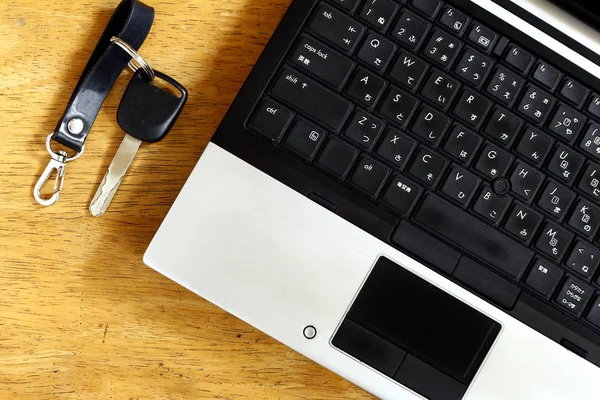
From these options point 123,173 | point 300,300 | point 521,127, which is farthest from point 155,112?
point 521,127

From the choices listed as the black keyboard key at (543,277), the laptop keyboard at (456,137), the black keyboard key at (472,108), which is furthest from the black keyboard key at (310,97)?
the black keyboard key at (543,277)

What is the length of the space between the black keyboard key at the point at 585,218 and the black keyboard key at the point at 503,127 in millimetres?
83

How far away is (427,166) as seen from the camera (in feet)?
1.53

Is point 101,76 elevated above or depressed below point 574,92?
below

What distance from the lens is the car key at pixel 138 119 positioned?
1.60 feet

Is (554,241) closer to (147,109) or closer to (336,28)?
(336,28)

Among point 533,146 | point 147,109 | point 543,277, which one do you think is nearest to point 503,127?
point 533,146

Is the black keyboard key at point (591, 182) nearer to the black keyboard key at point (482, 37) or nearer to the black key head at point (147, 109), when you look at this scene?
the black keyboard key at point (482, 37)

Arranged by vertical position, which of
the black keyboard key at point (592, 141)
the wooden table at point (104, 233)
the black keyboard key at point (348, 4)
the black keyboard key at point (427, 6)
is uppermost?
the black keyboard key at point (427, 6)

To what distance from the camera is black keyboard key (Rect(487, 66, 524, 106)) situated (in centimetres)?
48

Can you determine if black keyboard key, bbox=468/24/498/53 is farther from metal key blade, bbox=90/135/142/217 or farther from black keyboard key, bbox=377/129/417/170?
metal key blade, bbox=90/135/142/217

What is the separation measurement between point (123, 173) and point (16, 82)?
127mm

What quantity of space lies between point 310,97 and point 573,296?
0.93 feet

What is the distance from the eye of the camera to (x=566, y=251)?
480 mm
